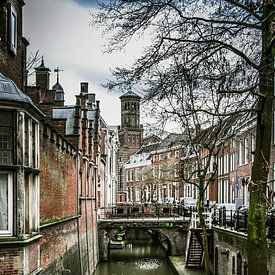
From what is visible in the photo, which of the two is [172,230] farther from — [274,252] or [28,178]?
[28,178]

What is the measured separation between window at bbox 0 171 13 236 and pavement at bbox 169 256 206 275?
70.5ft

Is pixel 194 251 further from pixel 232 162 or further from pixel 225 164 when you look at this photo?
pixel 225 164

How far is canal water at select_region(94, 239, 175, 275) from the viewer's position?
34656 millimetres

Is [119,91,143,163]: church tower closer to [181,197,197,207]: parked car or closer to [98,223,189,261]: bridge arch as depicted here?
[181,197,197,207]: parked car

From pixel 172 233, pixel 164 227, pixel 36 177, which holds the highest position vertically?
pixel 36 177

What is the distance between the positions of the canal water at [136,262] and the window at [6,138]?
24.4 m

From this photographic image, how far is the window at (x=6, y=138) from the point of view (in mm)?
10281

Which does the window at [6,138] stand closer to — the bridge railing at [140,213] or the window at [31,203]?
the window at [31,203]

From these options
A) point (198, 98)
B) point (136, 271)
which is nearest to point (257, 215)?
point (198, 98)

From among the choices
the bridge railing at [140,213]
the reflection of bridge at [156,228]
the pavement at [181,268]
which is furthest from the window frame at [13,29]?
the bridge railing at [140,213]

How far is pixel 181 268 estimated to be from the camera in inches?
1308

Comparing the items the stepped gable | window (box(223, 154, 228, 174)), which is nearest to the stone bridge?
window (box(223, 154, 228, 174))

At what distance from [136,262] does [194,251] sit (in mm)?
7381

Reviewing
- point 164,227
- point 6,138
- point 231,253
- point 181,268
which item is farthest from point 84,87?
point 6,138
